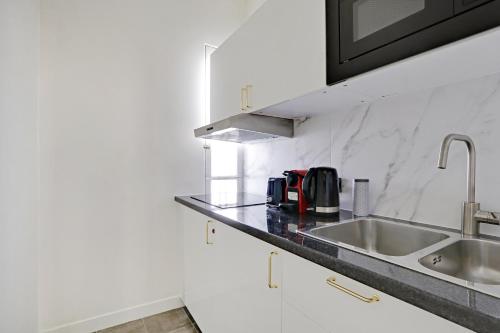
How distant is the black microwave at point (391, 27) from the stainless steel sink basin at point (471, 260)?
636 millimetres

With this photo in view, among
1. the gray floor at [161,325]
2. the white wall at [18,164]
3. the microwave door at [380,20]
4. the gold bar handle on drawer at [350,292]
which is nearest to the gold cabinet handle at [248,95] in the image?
the microwave door at [380,20]

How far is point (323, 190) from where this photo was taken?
128 cm

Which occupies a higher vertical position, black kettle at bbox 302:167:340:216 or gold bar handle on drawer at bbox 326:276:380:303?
black kettle at bbox 302:167:340:216

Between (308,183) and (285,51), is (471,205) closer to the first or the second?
(308,183)

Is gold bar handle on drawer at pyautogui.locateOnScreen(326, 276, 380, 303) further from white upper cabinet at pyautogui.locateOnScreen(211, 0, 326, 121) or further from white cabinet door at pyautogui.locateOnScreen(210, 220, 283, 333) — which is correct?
white upper cabinet at pyautogui.locateOnScreen(211, 0, 326, 121)

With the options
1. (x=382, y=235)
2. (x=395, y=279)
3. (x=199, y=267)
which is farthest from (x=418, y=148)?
(x=199, y=267)

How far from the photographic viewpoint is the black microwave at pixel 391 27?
0.65m

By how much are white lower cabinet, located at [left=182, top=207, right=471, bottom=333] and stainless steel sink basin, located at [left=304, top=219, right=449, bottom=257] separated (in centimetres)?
19

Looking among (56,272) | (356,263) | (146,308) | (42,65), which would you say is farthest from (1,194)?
(356,263)

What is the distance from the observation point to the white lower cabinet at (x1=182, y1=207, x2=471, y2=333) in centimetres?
61

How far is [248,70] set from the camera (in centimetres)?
156

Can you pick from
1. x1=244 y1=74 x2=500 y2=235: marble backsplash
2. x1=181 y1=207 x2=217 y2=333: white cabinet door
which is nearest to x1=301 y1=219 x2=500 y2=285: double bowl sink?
x1=244 y1=74 x2=500 y2=235: marble backsplash

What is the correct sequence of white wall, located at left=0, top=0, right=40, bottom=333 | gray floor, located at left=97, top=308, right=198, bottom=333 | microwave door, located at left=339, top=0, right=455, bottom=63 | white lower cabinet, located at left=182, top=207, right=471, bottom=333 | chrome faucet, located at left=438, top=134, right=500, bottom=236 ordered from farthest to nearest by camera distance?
gray floor, located at left=97, top=308, right=198, bottom=333, white wall, located at left=0, top=0, right=40, bottom=333, chrome faucet, located at left=438, top=134, right=500, bottom=236, microwave door, located at left=339, top=0, right=455, bottom=63, white lower cabinet, located at left=182, top=207, right=471, bottom=333

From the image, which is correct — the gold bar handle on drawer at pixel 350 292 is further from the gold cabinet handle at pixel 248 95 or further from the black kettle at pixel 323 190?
the gold cabinet handle at pixel 248 95
